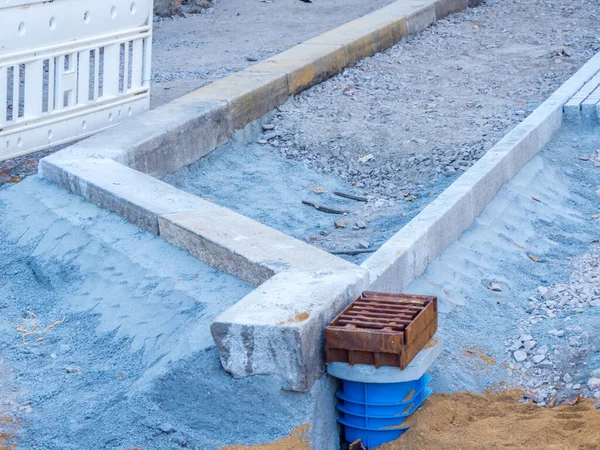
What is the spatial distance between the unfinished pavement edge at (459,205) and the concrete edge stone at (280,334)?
0.61 m

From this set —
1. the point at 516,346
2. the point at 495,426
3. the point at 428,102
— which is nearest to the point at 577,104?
the point at 428,102

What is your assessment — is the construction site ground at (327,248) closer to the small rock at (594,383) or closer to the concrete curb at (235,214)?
the small rock at (594,383)

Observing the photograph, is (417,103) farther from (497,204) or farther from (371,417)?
(371,417)

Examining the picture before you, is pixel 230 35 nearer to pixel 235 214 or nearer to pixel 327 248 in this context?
pixel 327 248

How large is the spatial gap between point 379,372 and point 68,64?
4095 millimetres

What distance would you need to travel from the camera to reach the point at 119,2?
6684 mm

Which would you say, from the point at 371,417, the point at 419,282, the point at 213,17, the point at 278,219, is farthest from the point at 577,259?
the point at 213,17

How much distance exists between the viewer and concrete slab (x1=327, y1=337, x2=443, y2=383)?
3.70 metres

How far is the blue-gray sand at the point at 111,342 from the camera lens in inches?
149

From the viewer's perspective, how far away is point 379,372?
12.2 ft

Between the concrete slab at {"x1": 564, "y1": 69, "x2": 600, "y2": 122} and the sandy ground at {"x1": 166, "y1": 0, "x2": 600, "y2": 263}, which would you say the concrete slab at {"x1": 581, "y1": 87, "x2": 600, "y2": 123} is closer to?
the concrete slab at {"x1": 564, "y1": 69, "x2": 600, "y2": 122}

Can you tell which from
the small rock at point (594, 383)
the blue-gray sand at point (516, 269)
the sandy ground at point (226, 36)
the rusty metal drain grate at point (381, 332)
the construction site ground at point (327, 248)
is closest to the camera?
the rusty metal drain grate at point (381, 332)

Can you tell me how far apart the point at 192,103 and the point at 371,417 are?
158 inches

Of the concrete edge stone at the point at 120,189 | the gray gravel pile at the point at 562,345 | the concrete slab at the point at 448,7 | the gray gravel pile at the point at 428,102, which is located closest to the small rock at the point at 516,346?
the gray gravel pile at the point at 562,345
